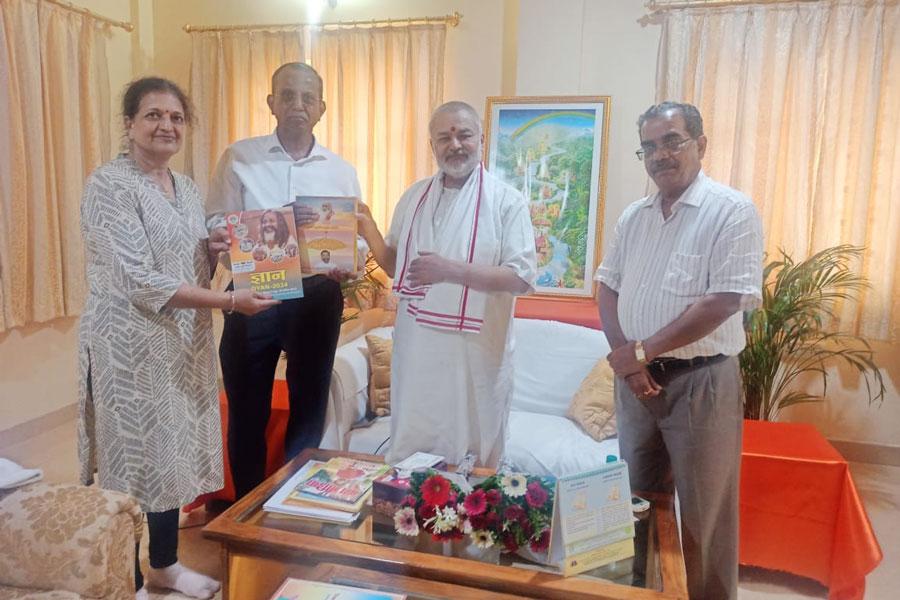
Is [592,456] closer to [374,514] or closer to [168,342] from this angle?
[374,514]

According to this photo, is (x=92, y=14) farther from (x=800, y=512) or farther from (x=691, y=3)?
(x=800, y=512)

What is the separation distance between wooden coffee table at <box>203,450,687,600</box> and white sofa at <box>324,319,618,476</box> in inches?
26.0

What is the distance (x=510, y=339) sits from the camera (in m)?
1.82

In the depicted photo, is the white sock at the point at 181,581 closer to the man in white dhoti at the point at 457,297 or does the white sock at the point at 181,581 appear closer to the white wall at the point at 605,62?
the man in white dhoti at the point at 457,297

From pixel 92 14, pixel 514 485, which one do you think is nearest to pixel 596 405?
pixel 514 485

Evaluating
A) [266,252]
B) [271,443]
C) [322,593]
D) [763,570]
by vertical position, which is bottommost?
[763,570]

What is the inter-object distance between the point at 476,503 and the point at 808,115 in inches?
96.5

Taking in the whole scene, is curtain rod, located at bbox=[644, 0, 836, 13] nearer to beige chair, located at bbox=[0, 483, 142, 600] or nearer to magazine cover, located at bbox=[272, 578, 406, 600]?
magazine cover, located at bbox=[272, 578, 406, 600]

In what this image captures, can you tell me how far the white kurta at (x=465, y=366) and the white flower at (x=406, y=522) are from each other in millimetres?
369

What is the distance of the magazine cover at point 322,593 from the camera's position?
3.86ft

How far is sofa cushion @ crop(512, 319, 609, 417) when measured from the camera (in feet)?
8.43

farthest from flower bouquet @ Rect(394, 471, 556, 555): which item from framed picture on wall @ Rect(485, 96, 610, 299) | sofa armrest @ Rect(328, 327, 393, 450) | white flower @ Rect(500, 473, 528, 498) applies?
framed picture on wall @ Rect(485, 96, 610, 299)

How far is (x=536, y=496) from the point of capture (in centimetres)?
137

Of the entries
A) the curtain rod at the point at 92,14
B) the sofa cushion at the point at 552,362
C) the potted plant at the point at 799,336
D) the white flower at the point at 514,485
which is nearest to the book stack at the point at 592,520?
the white flower at the point at 514,485
